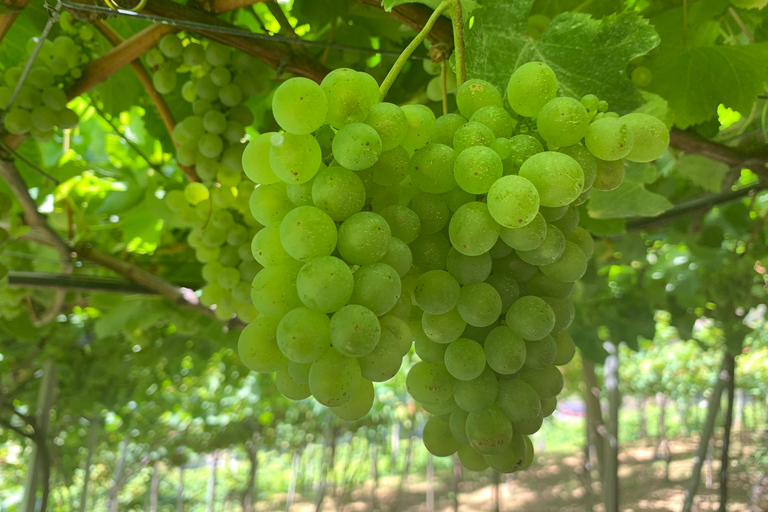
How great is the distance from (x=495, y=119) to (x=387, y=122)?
102mm

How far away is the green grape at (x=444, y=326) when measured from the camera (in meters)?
0.45

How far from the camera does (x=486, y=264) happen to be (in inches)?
17.2

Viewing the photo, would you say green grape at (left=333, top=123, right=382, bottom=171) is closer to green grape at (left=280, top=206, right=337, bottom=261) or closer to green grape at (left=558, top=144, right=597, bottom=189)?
green grape at (left=280, top=206, right=337, bottom=261)

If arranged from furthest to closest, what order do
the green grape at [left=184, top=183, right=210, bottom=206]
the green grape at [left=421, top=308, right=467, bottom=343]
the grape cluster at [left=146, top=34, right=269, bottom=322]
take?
the green grape at [left=184, top=183, right=210, bottom=206] < the grape cluster at [left=146, top=34, right=269, bottom=322] < the green grape at [left=421, top=308, right=467, bottom=343]

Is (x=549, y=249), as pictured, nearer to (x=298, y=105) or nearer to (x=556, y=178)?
(x=556, y=178)

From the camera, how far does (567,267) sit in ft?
1.52

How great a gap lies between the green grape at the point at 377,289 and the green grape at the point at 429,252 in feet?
0.24

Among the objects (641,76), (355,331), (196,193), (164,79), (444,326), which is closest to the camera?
(355,331)

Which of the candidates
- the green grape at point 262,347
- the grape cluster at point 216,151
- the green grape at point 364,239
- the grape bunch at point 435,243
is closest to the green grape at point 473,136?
the grape bunch at point 435,243

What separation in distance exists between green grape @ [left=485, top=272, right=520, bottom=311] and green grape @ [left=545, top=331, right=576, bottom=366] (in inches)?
2.7

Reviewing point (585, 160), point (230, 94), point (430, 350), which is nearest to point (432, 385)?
point (430, 350)

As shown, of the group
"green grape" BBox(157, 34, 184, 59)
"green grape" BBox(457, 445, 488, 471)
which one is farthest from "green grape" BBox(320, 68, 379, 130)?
"green grape" BBox(157, 34, 184, 59)

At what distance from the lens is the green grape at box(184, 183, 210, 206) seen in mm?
1002

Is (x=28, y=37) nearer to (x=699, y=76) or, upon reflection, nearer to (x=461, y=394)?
(x=461, y=394)
